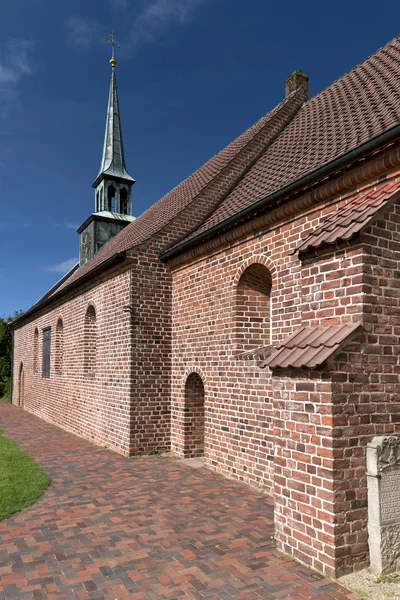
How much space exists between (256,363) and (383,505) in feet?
10.8

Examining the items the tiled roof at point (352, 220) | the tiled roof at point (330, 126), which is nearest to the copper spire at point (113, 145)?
the tiled roof at point (330, 126)

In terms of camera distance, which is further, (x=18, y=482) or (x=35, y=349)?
(x=35, y=349)

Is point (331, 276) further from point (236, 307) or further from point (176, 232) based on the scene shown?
→ point (176, 232)

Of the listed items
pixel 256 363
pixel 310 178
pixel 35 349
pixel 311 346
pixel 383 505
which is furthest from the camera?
pixel 35 349

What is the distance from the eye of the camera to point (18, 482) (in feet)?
22.8

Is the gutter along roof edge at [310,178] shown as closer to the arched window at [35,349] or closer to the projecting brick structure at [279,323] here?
the projecting brick structure at [279,323]

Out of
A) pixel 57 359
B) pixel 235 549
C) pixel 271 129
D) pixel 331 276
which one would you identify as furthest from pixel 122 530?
pixel 57 359

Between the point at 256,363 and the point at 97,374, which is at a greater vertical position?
the point at 256,363

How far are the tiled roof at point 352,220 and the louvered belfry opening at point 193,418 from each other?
516cm

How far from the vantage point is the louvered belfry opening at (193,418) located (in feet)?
29.3

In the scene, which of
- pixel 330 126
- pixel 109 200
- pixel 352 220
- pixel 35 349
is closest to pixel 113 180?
pixel 109 200

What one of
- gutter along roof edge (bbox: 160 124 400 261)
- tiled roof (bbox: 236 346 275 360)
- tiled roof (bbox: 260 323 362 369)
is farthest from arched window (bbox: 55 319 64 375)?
tiled roof (bbox: 260 323 362 369)

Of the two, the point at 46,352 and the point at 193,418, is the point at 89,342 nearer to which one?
the point at 193,418

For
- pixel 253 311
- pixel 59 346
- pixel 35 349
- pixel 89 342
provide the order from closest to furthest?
pixel 253 311 → pixel 89 342 → pixel 59 346 → pixel 35 349
